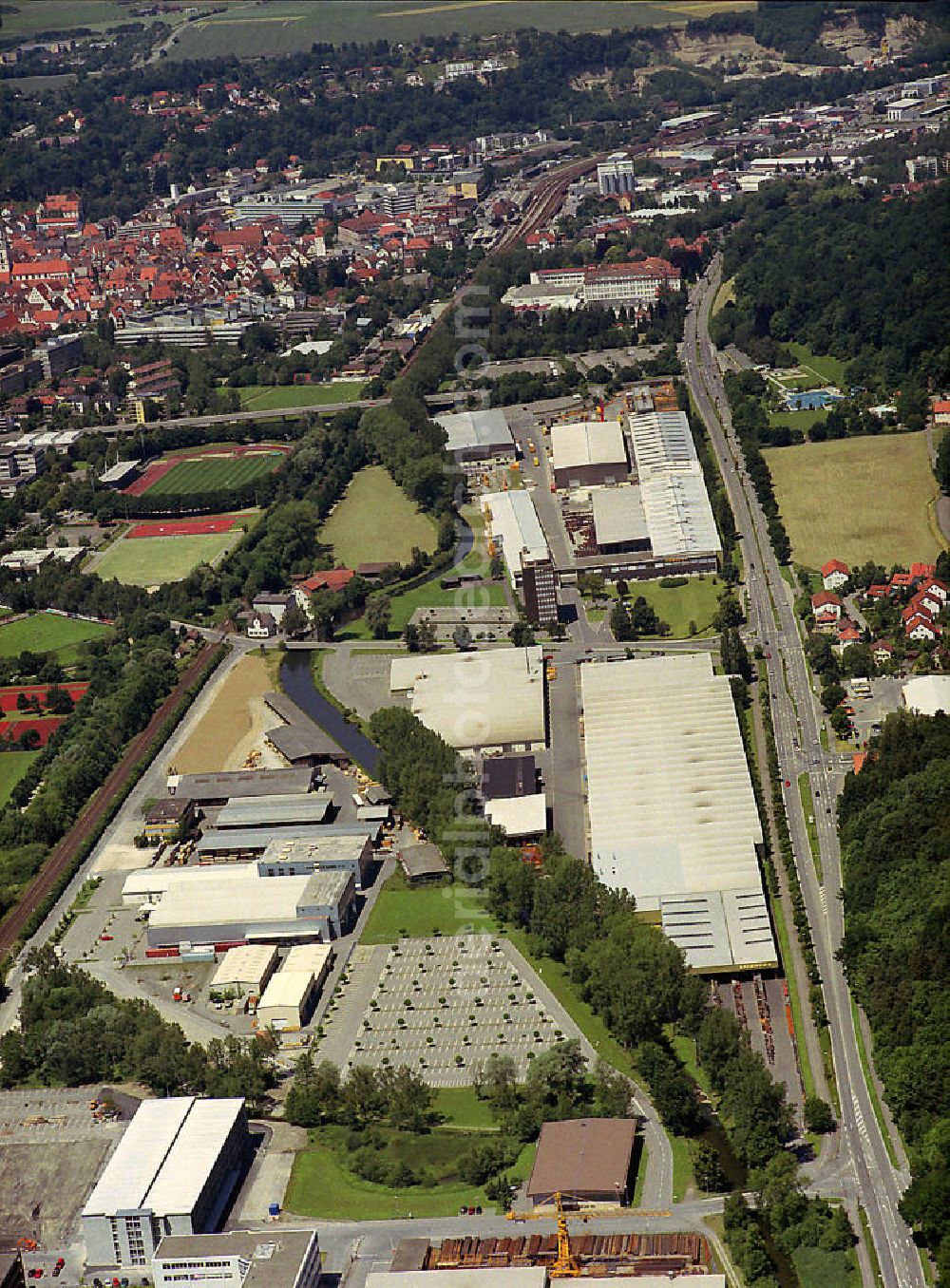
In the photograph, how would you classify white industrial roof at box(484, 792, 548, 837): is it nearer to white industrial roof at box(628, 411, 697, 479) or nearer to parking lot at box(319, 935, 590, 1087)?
parking lot at box(319, 935, 590, 1087)

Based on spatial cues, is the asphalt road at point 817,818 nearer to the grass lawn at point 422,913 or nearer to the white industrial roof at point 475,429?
the grass lawn at point 422,913

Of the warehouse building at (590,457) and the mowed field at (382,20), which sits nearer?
the warehouse building at (590,457)

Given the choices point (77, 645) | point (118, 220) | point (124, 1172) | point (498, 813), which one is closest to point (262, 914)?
point (498, 813)

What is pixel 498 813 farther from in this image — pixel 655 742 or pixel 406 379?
pixel 406 379

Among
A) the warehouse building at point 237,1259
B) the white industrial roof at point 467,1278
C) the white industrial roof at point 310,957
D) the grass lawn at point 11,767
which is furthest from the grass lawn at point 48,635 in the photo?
the white industrial roof at point 467,1278

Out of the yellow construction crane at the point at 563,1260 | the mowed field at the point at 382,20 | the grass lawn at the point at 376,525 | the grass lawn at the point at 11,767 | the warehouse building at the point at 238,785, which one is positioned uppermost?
the yellow construction crane at the point at 563,1260

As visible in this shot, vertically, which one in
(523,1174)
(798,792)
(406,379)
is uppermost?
(523,1174)

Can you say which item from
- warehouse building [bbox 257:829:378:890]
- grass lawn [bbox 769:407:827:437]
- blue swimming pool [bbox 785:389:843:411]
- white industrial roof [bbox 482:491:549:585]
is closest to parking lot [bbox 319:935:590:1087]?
warehouse building [bbox 257:829:378:890]
